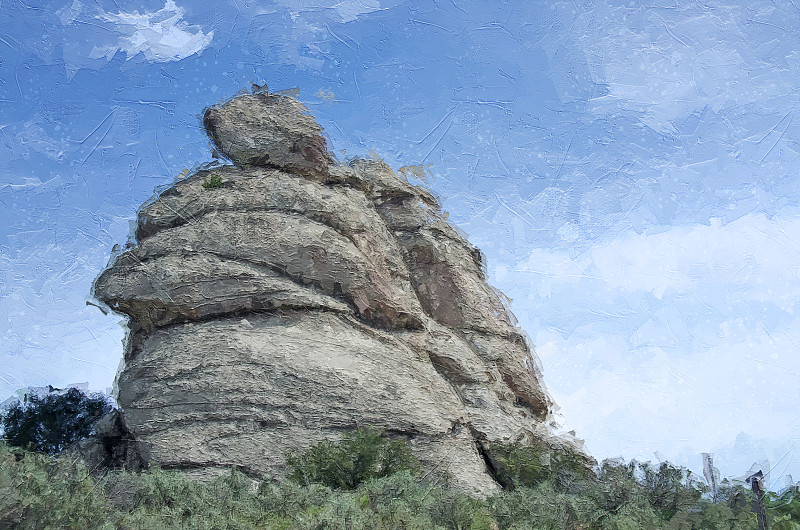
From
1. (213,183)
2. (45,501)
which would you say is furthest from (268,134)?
(45,501)

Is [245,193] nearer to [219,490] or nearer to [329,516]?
[219,490]

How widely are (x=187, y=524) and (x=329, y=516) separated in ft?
9.43

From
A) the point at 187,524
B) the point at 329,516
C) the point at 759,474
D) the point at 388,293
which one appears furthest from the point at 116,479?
the point at 759,474

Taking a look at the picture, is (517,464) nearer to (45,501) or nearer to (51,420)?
(45,501)

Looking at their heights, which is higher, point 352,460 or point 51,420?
point 51,420

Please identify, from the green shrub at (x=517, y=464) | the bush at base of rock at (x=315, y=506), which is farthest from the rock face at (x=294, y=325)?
the bush at base of rock at (x=315, y=506)

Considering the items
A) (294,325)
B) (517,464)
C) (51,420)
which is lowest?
(517,464)

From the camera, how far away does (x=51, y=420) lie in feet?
133

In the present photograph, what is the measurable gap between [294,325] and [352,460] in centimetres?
579

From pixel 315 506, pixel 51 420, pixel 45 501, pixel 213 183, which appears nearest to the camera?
pixel 45 501

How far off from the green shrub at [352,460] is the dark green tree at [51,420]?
69.9ft

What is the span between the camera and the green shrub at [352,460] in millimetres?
21906

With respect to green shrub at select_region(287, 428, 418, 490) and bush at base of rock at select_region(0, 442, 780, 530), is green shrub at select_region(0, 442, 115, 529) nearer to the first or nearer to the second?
bush at base of rock at select_region(0, 442, 780, 530)

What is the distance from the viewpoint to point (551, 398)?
34.2 m
